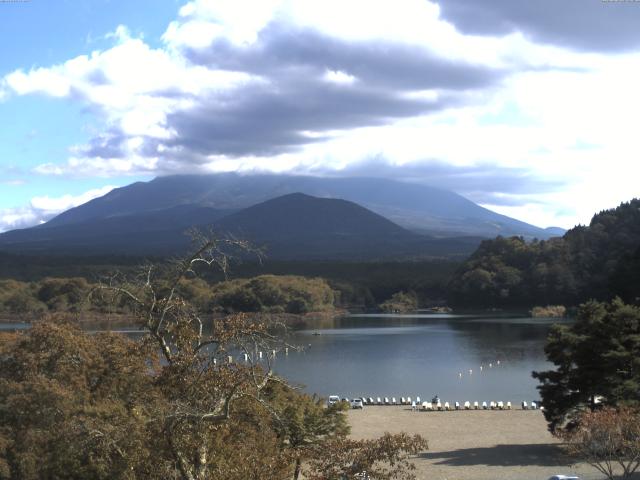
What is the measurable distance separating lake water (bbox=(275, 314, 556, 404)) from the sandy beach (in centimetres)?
532

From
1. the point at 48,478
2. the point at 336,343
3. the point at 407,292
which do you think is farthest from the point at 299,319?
the point at 48,478

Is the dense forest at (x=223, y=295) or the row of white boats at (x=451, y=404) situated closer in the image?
the row of white boats at (x=451, y=404)

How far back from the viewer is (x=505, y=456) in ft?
64.4

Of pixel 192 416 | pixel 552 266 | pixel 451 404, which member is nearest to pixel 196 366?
pixel 192 416

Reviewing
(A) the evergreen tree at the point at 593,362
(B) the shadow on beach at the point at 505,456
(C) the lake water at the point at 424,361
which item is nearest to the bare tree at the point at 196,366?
(B) the shadow on beach at the point at 505,456

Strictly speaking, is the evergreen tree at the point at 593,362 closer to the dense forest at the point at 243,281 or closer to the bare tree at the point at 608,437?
the bare tree at the point at 608,437

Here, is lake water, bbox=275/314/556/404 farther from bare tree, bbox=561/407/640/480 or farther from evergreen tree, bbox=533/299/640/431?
bare tree, bbox=561/407/640/480

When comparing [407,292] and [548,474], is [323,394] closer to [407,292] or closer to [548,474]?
[548,474]

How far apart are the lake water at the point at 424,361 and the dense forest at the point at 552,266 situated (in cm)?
1351

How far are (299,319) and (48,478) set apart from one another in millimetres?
70837

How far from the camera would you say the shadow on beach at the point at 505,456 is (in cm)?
1870

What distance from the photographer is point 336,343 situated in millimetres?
53969

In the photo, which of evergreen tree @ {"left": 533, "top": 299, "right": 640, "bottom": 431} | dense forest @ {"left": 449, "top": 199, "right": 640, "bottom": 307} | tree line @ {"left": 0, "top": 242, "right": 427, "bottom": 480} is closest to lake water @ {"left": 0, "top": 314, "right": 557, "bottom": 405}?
evergreen tree @ {"left": 533, "top": 299, "right": 640, "bottom": 431}

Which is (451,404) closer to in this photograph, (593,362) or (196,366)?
(593,362)
